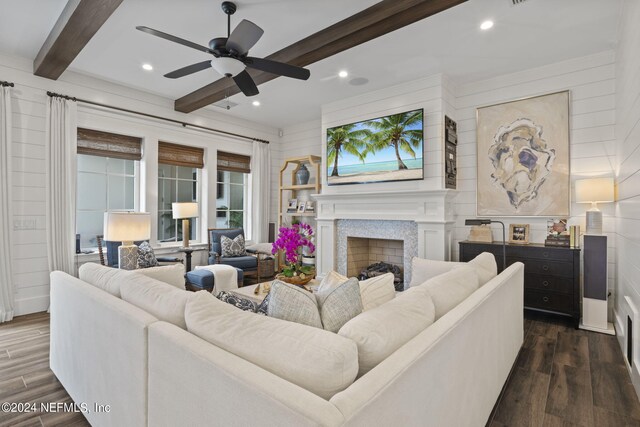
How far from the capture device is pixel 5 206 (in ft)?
11.8

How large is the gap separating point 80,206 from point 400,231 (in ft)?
14.0

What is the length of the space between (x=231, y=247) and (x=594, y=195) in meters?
4.61

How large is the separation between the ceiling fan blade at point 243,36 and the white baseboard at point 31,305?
3.66 m

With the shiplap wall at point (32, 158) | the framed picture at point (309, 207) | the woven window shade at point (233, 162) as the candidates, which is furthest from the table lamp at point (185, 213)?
the framed picture at point (309, 207)

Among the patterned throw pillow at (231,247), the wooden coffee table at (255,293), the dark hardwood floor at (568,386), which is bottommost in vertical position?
the dark hardwood floor at (568,386)

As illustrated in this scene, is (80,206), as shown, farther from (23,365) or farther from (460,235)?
(460,235)

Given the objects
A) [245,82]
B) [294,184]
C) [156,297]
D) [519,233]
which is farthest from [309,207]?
[156,297]

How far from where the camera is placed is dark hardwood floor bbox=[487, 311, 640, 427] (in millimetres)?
1974

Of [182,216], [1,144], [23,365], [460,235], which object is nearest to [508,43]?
[460,235]

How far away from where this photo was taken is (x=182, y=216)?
16.3ft

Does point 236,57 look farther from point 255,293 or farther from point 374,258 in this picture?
point 374,258

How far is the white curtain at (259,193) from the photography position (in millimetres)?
6262

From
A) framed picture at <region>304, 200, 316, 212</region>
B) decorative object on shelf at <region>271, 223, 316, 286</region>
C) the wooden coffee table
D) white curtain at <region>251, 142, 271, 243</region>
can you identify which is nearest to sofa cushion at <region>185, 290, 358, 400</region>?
the wooden coffee table

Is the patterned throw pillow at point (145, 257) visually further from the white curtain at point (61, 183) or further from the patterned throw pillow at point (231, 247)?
the patterned throw pillow at point (231, 247)
